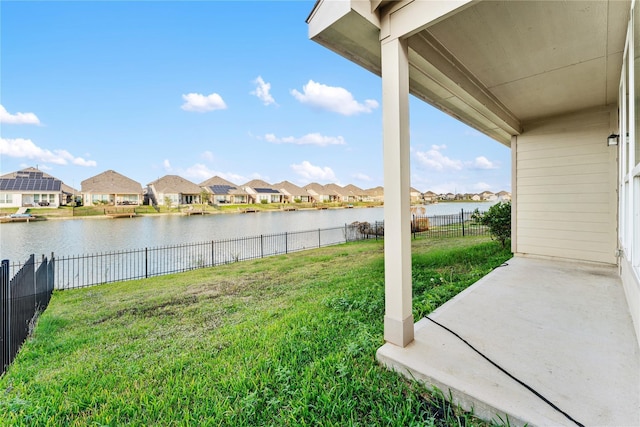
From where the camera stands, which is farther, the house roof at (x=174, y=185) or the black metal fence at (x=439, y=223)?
the house roof at (x=174, y=185)

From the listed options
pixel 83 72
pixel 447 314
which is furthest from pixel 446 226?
pixel 83 72

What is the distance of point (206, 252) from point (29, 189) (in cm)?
2679

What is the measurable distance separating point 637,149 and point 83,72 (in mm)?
28940

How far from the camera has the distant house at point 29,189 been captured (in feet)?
73.8

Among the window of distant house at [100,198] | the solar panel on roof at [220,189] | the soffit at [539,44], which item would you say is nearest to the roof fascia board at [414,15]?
the soffit at [539,44]

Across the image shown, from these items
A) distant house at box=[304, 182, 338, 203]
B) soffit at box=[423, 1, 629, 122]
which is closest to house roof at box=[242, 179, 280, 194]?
distant house at box=[304, 182, 338, 203]

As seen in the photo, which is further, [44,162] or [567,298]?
[44,162]

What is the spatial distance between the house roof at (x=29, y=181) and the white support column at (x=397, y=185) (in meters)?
33.9


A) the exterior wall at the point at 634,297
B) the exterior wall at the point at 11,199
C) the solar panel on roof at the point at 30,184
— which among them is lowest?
the exterior wall at the point at 634,297

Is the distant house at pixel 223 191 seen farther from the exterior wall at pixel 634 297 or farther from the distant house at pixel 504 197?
the exterior wall at pixel 634 297

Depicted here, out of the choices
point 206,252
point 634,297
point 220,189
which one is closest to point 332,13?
point 634,297

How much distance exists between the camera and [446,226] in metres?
13.8

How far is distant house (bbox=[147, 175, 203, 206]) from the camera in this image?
3775 cm

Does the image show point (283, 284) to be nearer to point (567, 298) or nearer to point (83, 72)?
point (567, 298)
